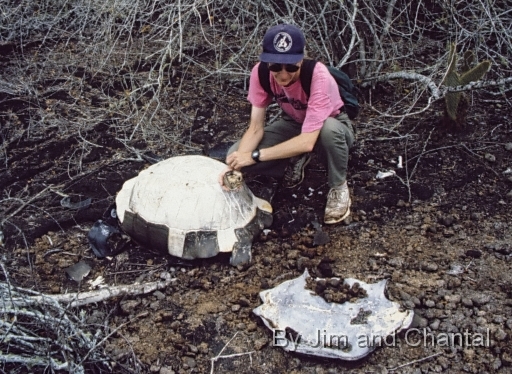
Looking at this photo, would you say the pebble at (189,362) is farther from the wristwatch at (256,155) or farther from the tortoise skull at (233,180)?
the wristwatch at (256,155)

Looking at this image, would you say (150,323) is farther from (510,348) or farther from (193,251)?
(510,348)

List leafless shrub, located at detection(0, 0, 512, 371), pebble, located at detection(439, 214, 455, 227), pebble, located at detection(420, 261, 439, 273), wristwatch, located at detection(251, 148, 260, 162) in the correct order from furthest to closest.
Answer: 1. leafless shrub, located at detection(0, 0, 512, 371)
2. pebble, located at detection(439, 214, 455, 227)
3. wristwatch, located at detection(251, 148, 260, 162)
4. pebble, located at detection(420, 261, 439, 273)

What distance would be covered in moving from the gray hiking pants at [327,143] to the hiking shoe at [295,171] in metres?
0.08

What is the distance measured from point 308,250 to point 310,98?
80 cm

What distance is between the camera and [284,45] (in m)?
2.85

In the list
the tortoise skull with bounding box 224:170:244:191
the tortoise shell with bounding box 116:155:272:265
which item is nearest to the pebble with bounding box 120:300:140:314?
the tortoise shell with bounding box 116:155:272:265

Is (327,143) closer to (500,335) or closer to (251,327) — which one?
(251,327)

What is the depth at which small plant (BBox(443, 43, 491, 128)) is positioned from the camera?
148 inches

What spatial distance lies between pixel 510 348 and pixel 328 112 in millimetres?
1429

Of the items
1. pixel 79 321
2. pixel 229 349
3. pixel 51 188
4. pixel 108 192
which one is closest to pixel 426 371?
pixel 229 349

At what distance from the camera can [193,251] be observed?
2992 mm

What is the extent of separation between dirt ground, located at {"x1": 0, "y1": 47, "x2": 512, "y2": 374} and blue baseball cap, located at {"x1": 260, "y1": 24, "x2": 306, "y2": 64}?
3.22ft

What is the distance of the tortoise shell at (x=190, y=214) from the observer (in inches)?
117

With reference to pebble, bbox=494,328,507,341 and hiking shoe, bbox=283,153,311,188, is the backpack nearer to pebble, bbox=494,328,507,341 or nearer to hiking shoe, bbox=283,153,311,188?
hiking shoe, bbox=283,153,311,188
